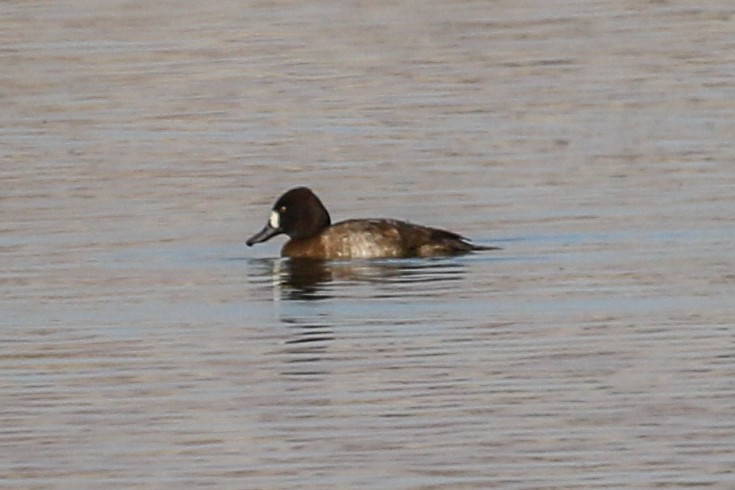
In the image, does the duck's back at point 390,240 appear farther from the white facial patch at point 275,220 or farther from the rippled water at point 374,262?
the white facial patch at point 275,220

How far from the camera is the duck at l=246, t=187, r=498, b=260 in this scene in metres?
15.8

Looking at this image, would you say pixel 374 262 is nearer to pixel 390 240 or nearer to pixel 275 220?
pixel 390 240

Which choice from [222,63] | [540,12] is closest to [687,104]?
[222,63]

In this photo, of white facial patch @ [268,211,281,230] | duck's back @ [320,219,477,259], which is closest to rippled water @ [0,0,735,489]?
duck's back @ [320,219,477,259]

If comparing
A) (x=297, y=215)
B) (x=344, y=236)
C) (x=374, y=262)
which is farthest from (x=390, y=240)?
(x=297, y=215)

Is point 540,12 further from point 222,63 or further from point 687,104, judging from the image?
point 687,104

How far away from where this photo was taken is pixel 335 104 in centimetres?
2277

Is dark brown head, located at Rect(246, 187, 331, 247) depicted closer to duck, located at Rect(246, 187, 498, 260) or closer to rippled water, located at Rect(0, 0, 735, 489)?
duck, located at Rect(246, 187, 498, 260)

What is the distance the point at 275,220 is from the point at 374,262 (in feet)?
2.80

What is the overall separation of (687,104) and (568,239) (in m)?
5.91

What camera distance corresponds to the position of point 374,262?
633 inches

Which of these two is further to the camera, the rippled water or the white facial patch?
the white facial patch

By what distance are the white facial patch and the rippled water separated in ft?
1.34

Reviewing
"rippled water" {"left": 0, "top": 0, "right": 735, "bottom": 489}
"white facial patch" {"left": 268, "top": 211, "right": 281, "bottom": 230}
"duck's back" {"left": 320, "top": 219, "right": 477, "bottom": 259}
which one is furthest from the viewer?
"white facial patch" {"left": 268, "top": 211, "right": 281, "bottom": 230}
